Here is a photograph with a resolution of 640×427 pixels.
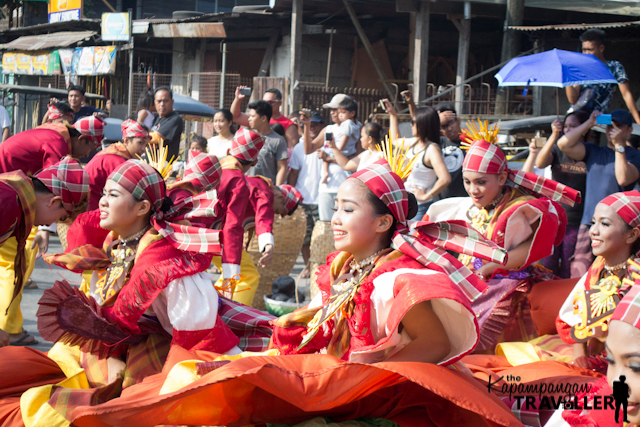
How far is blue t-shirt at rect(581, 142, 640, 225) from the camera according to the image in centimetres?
504

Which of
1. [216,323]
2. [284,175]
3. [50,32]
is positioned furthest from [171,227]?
[50,32]

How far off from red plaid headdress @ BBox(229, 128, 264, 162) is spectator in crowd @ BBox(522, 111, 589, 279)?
7.41 ft

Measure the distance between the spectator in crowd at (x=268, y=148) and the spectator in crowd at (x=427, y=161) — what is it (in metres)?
1.74

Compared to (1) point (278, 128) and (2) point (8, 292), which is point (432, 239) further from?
(1) point (278, 128)

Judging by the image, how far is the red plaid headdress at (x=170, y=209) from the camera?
10.2 feet

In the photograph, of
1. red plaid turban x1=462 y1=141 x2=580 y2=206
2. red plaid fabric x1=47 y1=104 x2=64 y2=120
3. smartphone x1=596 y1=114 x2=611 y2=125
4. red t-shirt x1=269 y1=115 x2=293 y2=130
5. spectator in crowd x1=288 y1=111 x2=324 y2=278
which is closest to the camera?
red plaid turban x1=462 y1=141 x2=580 y2=206

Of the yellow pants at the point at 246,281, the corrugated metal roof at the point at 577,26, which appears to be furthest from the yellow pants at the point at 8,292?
the corrugated metal roof at the point at 577,26

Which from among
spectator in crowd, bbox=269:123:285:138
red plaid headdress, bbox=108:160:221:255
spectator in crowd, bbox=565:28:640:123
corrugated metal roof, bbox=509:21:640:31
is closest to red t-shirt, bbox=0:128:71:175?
red plaid headdress, bbox=108:160:221:255

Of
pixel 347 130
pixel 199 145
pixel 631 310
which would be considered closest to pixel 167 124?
pixel 199 145

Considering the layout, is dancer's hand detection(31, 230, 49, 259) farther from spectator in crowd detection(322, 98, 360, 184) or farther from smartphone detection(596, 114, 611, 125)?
smartphone detection(596, 114, 611, 125)

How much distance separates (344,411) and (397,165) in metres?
1.06

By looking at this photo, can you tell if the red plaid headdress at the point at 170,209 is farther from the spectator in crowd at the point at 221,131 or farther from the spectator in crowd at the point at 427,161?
the spectator in crowd at the point at 221,131

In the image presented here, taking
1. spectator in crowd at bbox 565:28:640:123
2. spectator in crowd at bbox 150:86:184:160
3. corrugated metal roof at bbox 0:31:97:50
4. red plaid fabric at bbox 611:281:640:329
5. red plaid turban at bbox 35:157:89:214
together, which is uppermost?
corrugated metal roof at bbox 0:31:97:50

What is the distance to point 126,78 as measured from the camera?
60.5 ft
